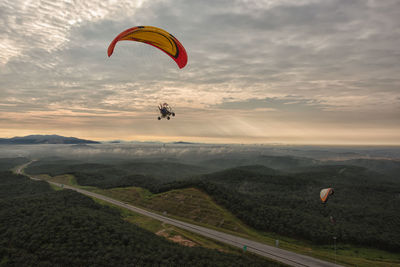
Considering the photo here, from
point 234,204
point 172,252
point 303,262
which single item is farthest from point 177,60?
point 234,204

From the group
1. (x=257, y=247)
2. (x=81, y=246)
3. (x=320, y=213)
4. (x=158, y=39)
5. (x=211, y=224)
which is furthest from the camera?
(x=320, y=213)

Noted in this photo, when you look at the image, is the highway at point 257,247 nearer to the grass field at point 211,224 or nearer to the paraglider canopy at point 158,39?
the grass field at point 211,224

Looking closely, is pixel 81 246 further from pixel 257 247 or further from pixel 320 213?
pixel 320 213

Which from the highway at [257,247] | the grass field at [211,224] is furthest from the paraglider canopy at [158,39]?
the highway at [257,247]

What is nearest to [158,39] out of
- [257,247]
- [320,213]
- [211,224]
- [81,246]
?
[81,246]

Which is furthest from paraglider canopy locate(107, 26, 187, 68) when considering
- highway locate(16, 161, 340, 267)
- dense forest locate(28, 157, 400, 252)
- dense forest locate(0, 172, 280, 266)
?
highway locate(16, 161, 340, 267)

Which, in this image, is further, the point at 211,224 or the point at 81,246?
the point at 211,224

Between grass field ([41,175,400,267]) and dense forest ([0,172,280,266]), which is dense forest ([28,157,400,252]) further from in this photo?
dense forest ([0,172,280,266])
